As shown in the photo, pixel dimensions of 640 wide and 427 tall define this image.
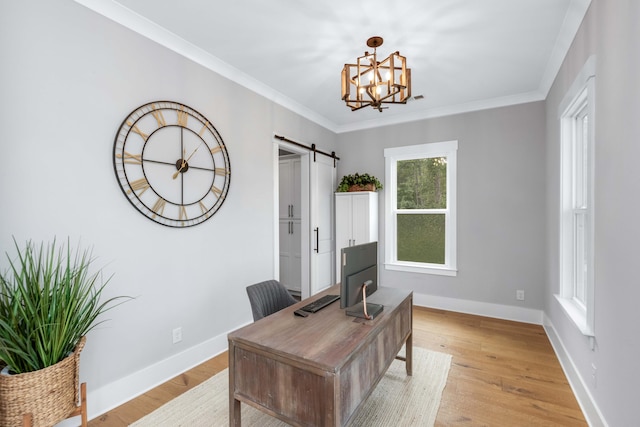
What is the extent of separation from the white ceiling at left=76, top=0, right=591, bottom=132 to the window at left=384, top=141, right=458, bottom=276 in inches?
38.8

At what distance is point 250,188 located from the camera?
3166 millimetres

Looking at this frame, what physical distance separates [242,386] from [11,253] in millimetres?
1458

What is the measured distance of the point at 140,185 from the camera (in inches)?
85.8

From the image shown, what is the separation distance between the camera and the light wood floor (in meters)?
1.94

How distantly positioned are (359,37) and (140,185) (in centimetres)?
205

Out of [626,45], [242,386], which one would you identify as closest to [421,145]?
[626,45]

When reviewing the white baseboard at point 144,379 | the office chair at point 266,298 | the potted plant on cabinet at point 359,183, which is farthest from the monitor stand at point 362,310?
the potted plant on cabinet at point 359,183

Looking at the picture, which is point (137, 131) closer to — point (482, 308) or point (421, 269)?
point (421, 269)

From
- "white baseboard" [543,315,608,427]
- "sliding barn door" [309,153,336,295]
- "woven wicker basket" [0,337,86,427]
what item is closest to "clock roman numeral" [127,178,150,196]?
"woven wicker basket" [0,337,86,427]

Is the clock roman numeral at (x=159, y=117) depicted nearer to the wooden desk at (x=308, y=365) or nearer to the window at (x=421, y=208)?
the wooden desk at (x=308, y=365)

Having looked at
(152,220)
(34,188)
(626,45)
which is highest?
(626,45)

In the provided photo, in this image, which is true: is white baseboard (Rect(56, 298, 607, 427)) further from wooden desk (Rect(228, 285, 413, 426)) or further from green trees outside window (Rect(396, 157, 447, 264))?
green trees outside window (Rect(396, 157, 447, 264))

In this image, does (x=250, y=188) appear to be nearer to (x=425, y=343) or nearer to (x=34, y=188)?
(x=34, y=188)

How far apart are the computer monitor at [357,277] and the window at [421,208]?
2385mm
